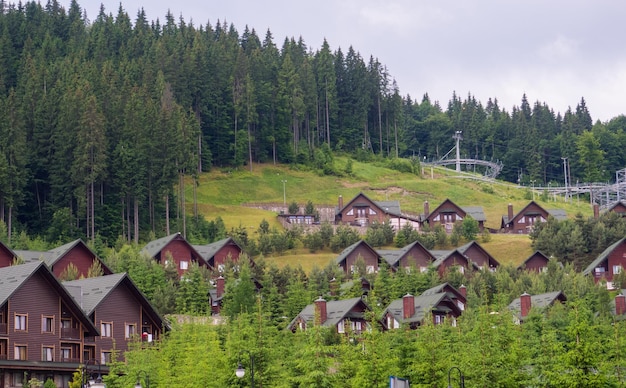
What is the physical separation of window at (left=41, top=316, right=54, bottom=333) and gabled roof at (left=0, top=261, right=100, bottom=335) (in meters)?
1.35

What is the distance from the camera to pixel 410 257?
107250 millimetres

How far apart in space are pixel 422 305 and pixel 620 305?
14.8m

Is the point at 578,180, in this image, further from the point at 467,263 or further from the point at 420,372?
Result: the point at 420,372

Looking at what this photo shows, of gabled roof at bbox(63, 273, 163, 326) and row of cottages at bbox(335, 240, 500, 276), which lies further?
row of cottages at bbox(335, 240, 500, 276)

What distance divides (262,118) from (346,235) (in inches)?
1990

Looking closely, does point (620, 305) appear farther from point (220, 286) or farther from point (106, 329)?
point (106, 329)

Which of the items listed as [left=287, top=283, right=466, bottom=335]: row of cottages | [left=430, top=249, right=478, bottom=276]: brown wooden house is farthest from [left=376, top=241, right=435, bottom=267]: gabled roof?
[left=287, top=283, right=466, bottom=335]: row of cottages

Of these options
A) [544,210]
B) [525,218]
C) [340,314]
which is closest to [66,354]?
[340,314]

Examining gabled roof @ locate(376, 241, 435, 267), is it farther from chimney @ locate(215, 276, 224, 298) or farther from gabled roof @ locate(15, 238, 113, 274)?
gabled roof @ locate(15, 238, 113, 274)

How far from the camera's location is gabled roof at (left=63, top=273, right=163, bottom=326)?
221 ft

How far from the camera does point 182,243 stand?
347 ft

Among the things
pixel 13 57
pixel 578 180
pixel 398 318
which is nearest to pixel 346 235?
pixel 398 318

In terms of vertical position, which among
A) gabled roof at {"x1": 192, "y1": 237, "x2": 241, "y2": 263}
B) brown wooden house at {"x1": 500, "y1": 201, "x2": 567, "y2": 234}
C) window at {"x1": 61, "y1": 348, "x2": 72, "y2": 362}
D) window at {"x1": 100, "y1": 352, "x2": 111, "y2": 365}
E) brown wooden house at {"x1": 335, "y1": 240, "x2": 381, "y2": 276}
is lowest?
window at {"x1": 100, "y1": 352, "x2": 111, "y2": 365}

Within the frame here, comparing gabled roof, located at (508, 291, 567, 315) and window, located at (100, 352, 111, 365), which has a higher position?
gabled roof, located at (508, 291, 567, 315)
